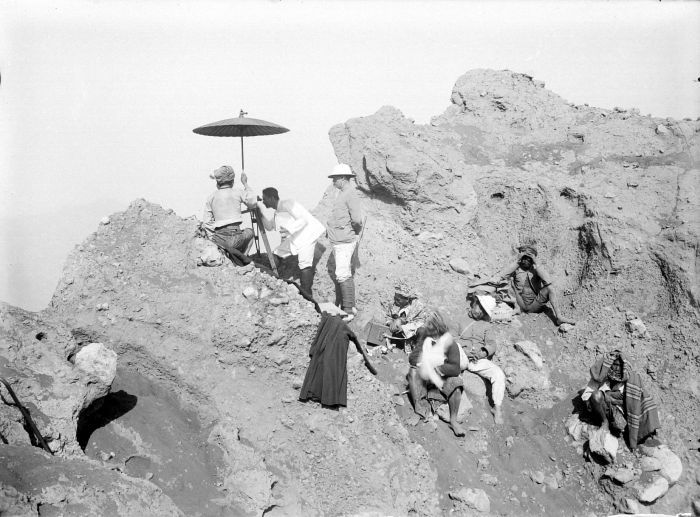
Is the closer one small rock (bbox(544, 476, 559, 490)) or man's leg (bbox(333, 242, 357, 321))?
small rock (bbox(544, 476, 559, 490))

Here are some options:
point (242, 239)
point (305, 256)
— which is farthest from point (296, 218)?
point (242, 239)

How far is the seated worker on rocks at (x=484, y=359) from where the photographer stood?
7.39 meters

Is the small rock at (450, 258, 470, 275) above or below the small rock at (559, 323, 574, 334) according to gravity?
above

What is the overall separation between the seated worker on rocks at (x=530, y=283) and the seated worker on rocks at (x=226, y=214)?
4.11 meters

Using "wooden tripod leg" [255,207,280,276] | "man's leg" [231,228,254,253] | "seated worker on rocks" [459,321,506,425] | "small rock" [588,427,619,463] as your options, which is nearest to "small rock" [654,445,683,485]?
"small rock" [588,427,619,463]

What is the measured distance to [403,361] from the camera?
749 centimetres

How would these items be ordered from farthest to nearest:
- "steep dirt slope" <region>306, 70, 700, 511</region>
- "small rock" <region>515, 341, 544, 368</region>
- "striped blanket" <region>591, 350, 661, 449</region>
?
"small rock" <region>515, 341, 544, 368</region>, "steep dirt slope" <region>306, 70, 700, 511</region>, "striped blanket" <region>591, 350, 661, 449</region>

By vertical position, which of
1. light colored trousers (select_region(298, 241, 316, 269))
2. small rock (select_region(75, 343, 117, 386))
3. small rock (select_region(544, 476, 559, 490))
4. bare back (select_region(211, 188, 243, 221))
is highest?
bare back (select_region(211, 188, 243, 221))

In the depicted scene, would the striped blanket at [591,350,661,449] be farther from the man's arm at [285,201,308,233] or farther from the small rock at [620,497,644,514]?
the man's arm at [285,201,308,233]

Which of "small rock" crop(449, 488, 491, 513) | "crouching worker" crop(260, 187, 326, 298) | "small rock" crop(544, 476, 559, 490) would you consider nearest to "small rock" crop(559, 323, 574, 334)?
"small rock" crop(544, 476, 559, 490)

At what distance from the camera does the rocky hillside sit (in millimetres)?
5137

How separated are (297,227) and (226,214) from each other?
97 centimetres

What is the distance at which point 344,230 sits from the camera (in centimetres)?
778

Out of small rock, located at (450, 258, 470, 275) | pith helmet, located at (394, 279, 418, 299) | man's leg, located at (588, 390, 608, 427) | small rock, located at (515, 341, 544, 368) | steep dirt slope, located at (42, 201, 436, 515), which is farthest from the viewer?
small rock, located at (450, 258, 470, 275)
